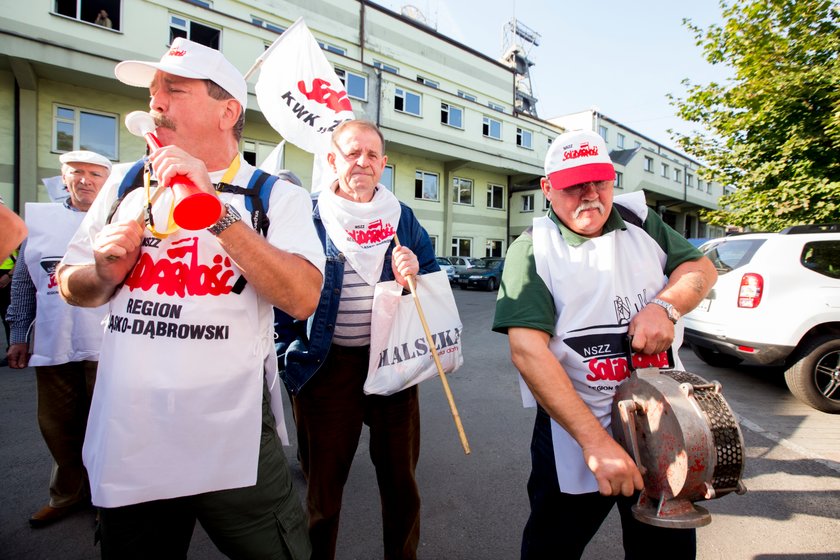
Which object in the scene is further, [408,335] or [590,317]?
[408,335]

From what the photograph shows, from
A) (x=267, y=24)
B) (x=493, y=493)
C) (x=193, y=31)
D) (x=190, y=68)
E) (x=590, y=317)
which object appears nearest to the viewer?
(x=190, y=68)

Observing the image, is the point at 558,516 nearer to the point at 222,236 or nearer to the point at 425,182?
the point at 222,236

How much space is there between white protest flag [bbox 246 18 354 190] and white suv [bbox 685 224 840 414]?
185 inches

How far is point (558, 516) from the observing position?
5.41 feet

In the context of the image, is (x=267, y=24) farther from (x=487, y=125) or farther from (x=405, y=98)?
(x=487, y=125)

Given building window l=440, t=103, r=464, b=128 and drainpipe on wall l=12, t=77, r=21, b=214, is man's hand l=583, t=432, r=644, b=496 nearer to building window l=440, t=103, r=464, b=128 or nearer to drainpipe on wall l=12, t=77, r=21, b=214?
drainpipe on wall l=12, t=77, r=21, b=214

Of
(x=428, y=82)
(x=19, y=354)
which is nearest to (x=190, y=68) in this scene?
(x=19, y=354)

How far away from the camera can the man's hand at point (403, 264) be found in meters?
2.16

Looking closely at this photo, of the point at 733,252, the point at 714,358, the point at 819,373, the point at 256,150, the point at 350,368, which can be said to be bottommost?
the point at 714,358

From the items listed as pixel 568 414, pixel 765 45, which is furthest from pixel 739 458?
pixel 765 45

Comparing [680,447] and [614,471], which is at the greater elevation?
[680,447]

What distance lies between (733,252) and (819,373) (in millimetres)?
1552

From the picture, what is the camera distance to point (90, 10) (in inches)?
540

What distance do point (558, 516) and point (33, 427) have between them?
188 inches
